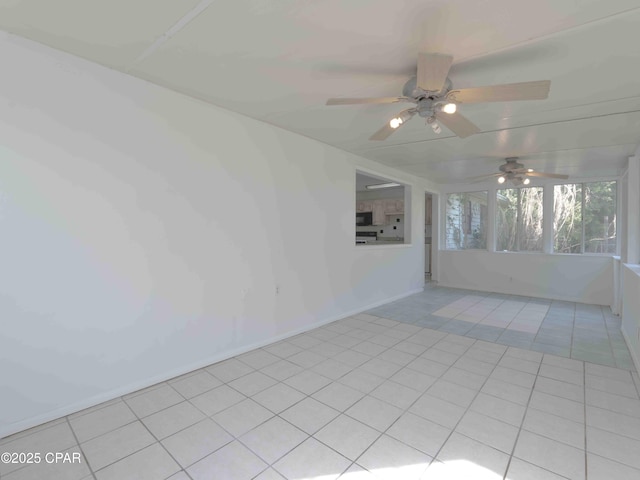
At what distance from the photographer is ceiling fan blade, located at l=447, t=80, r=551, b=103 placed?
1697mm

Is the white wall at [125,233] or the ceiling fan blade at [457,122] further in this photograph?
the ceiling fan blade at [457,122]

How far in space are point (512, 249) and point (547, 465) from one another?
5.52 meters

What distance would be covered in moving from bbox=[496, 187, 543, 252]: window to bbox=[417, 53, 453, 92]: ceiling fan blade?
538 cm

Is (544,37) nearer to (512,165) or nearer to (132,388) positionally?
(512,165)

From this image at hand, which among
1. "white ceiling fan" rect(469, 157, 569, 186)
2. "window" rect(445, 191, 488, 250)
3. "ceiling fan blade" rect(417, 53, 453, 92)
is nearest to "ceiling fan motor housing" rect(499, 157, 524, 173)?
"white ceiling fan" rect(469, 157, 569, 186)

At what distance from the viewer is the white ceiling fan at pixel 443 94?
1.68 metres

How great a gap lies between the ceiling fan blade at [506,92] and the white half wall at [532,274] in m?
5.05

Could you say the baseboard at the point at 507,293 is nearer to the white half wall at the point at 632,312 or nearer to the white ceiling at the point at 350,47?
the white half wall at the point at 632,312

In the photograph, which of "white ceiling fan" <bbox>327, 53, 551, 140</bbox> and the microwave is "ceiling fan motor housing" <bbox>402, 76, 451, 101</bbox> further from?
the microwave

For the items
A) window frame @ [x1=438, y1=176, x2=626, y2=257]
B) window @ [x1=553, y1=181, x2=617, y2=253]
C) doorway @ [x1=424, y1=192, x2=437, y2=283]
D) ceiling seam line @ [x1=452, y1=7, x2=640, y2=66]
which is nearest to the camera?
ceiling seam line @ [x1=452, y1=7, x2=640, y2=66]

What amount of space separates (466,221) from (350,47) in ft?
19.6

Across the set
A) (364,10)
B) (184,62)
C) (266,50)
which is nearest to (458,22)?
(364,10)

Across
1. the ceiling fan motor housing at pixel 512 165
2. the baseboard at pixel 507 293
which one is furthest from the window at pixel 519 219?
the ceiling fan motor housing at pixel 512 165

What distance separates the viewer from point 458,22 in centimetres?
159
